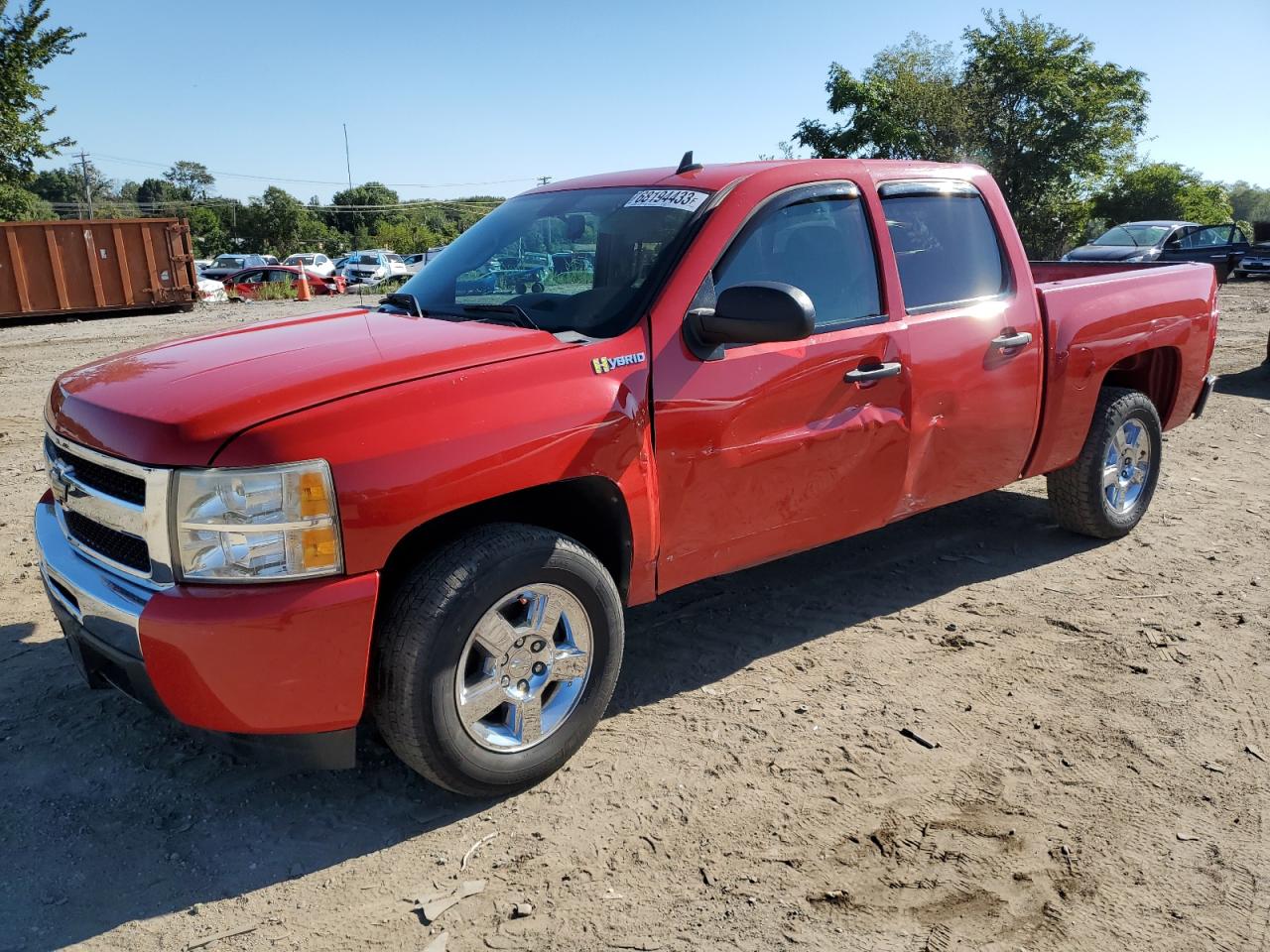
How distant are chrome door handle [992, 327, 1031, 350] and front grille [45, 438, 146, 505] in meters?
3.41

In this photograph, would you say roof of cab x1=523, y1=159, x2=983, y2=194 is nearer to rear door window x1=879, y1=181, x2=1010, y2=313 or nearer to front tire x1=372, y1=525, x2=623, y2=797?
rear door window x1=879, y1=181, x2=1010, y2=313

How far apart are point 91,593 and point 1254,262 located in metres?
27.7

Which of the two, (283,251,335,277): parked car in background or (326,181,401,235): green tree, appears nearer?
(283,251,335,277): parked car in background

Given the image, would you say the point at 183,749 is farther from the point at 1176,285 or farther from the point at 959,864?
the point at 1176,285

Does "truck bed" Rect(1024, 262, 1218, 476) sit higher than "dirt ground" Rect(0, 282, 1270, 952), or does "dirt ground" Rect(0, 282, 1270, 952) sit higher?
"truck bed" Rect(1024, 262, 1218, 476)

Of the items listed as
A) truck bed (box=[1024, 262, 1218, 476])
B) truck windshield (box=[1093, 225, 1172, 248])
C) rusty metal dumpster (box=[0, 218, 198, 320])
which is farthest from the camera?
truck windshield (box=[1093, 225, 1172, 248])

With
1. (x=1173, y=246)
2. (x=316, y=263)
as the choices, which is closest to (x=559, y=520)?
(x=1173, y=246)

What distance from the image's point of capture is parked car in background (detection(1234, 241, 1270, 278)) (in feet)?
76.5

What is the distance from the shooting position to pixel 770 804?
305 centimetres

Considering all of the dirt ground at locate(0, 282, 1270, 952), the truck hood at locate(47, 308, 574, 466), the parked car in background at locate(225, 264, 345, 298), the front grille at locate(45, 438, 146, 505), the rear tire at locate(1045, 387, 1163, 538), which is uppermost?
the truck hood at locate(47, 308, 574, 466)

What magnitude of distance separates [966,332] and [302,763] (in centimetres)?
310

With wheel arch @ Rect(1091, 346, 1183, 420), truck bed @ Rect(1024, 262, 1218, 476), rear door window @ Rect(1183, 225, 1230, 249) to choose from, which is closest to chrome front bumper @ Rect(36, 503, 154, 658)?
truck bed @ Rect(1024, 262, 1218, 476)

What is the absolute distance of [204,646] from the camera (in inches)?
98.4

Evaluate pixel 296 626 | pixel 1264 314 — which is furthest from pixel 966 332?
pixel 1264 314
